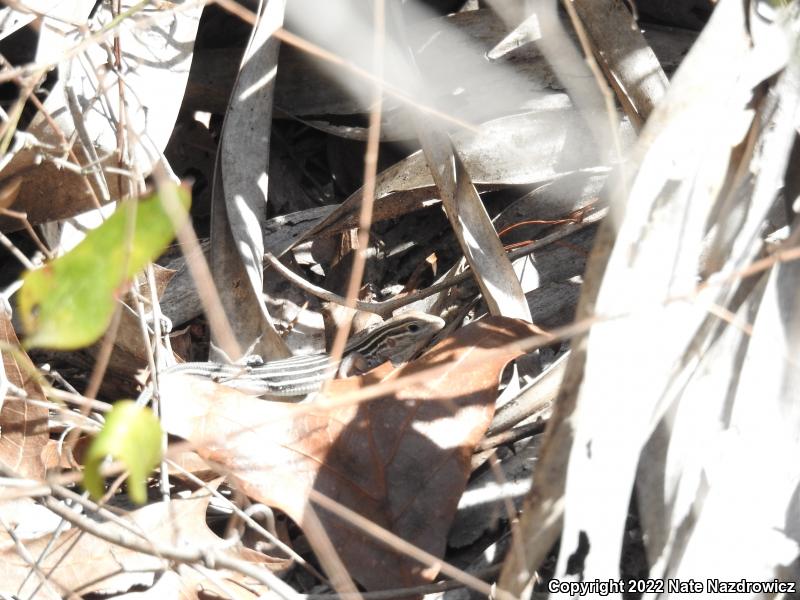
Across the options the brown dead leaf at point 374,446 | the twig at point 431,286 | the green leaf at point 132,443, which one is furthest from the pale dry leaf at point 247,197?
the green leaf at point 132,443

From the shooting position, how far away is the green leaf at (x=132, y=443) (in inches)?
32.8

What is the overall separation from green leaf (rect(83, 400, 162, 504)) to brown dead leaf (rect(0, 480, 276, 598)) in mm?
885

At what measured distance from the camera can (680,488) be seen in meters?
1.42

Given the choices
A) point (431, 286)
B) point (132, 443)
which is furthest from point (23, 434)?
point (132, 443)

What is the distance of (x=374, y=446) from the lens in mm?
1807

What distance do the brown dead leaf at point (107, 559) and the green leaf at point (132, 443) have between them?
0.88 m

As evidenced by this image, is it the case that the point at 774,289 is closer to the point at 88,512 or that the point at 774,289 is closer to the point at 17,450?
the point at 88,512

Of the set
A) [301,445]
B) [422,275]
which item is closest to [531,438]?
[301,445]

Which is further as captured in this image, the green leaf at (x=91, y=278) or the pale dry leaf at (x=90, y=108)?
the pale dry leaf at (x=90, y=108)

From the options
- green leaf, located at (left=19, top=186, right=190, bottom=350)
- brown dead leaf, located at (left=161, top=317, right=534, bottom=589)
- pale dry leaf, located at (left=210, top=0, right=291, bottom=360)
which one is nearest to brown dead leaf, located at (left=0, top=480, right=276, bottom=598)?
brown dead leaf, located at (left=161, top=317, right=534, bottom=589)

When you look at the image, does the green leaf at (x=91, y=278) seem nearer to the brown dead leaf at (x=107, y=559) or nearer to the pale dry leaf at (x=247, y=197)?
the brown dead leaf at (x=107, y=559)

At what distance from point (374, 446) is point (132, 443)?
1.00 metres

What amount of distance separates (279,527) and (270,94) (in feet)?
4.24

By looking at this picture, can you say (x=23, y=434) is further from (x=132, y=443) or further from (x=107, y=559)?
(x=132, y=443)
